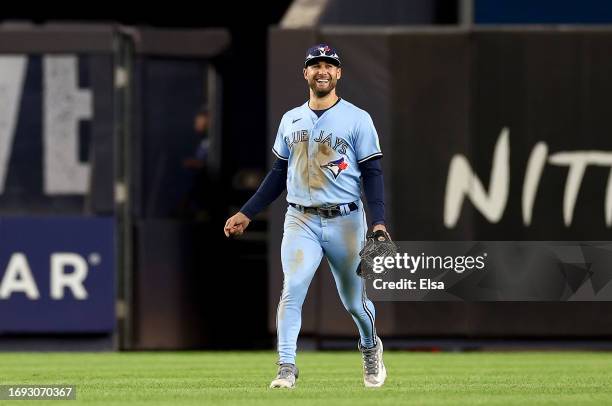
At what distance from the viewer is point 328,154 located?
9.59 m

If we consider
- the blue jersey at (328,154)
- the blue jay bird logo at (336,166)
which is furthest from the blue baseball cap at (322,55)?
the blue jay bird logo at (336,166)

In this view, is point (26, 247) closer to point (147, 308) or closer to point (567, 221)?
point (147, 308)

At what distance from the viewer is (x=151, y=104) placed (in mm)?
16062

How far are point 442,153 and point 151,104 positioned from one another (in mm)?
3017

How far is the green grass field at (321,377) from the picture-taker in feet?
29.9

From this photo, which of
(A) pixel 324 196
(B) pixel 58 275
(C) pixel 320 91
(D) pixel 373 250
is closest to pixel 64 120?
(B) pixel 58 275

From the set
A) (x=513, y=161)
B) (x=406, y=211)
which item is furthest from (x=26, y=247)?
(x=513, y=161)

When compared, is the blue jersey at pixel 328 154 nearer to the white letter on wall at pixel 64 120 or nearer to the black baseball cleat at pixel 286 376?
the black baseball cleat at pixel 286 376

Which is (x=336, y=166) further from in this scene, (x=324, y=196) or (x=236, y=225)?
(x=236, y=225)

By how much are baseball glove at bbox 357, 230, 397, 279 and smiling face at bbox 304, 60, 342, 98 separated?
3.03ft

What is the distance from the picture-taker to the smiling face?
9.51 meters

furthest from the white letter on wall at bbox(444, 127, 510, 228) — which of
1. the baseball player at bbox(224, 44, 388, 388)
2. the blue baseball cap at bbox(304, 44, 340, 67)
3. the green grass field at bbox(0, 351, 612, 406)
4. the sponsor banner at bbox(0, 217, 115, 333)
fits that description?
the blue baseball cap at bbox(304, 44, 340, 67)

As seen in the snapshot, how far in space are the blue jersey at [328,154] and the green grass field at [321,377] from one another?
120 centimetres

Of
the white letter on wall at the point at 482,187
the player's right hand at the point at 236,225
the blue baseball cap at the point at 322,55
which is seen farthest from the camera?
the white letter on wall at the point at 482,187
